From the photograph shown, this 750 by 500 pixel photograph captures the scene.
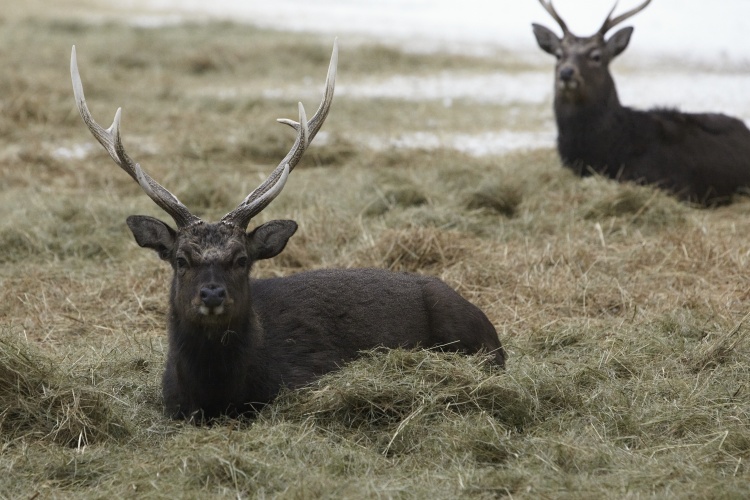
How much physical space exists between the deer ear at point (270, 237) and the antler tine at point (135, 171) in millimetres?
359

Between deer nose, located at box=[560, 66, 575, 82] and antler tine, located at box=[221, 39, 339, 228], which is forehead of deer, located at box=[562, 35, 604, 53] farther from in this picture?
antler tine, located at box=[221, 39, 339, 228]

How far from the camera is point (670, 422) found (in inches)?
243

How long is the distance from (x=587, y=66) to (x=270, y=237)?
7.03 meters

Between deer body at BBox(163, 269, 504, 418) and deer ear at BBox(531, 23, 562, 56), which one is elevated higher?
deer ear at BBox(531, 23, 562, 56)

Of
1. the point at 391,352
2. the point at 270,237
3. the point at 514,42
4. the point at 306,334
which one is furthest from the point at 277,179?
the point at 514,42

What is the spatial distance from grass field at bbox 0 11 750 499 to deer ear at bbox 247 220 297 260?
32.3 inches

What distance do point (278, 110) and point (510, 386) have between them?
11415 mm

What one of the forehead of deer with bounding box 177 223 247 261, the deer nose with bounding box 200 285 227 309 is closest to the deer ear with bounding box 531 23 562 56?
the forehead of deer with bounding box 177 223 247 261

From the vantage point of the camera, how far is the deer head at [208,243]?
20.6 ft

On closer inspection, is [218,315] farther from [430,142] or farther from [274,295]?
[430,142]

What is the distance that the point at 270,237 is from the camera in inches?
269

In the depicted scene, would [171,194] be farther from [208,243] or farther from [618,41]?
[618,41]

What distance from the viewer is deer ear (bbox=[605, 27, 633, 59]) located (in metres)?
13.1

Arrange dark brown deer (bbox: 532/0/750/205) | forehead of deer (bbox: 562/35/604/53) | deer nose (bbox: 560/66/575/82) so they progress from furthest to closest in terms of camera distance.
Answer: forehead of deer (bbox: 562/35/604/53), deer nose (bbox: 560/66/575/82), dark brown deer (bbox: 532/0/750/205)
